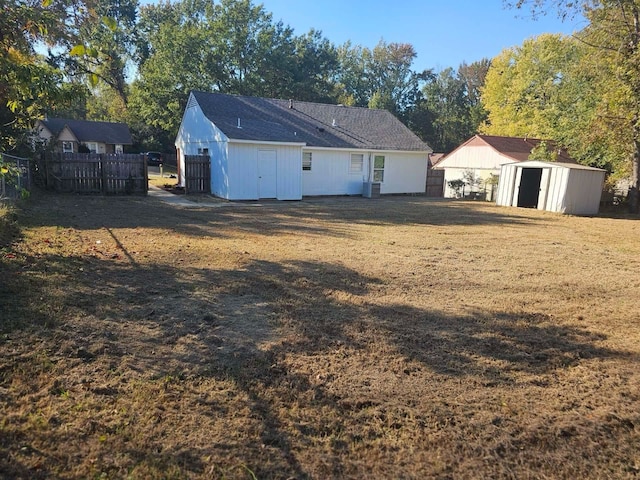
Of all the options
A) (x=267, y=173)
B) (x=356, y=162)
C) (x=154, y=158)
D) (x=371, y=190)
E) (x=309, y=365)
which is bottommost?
(x=309, y=365)

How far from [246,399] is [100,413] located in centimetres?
97

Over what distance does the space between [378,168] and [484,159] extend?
30.4ft

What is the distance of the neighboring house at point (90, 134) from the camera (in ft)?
140

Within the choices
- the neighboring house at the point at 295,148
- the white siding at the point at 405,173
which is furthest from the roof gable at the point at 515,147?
the neighboring house at the point at 295,148

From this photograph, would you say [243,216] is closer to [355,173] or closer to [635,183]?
[355,173]

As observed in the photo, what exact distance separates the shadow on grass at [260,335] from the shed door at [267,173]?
11.9m

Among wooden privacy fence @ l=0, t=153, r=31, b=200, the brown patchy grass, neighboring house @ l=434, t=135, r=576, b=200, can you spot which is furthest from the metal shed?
wooden privacy fence @ l=0, t=153, r=31, b=200

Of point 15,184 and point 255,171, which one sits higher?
point 255,171

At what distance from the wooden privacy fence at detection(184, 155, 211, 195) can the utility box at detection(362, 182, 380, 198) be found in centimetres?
765

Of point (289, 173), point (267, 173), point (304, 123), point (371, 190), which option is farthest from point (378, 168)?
point (267, 173)

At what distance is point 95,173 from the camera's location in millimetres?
16906

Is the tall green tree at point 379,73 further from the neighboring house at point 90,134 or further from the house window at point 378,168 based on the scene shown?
the house window at point 378,168

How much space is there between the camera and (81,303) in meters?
4.73

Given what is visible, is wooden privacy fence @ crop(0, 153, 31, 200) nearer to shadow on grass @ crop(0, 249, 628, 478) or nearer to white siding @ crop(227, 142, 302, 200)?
shadow on grass @ crop(0, 249, 628, 478)
